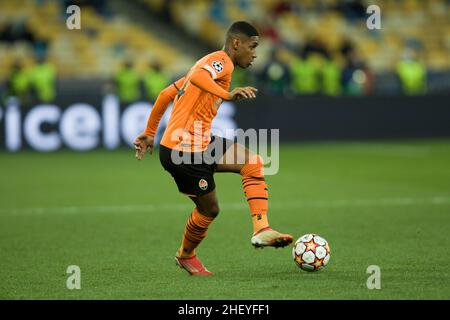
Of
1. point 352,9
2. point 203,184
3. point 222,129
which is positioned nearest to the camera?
point 203,184

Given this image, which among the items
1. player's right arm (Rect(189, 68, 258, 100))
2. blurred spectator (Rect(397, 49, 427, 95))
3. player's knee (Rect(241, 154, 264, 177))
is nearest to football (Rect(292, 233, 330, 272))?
player's knee (Rect(241, 154, 264, 177))

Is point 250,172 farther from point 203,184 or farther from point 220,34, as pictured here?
point 220,34

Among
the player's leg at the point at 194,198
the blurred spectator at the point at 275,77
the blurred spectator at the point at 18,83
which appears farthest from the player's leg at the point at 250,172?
the blurred spectator at the point at 275,77

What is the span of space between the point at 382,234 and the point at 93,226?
10.4 feet

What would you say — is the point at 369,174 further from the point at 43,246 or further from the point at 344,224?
the point at 43,246

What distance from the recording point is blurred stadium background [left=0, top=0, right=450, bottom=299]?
300 inches

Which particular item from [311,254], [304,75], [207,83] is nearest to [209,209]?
[311,254]

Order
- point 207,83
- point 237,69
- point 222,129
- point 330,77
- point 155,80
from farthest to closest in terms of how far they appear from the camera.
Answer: point 330,77 → point 155,80 → point 237,69 → point 222,129 → point 207,83

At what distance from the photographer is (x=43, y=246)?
9086 mm

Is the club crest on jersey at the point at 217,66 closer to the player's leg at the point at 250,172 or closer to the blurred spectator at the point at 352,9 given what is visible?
the player's leg at the point at 250,172

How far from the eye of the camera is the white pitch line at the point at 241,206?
39.0 feet

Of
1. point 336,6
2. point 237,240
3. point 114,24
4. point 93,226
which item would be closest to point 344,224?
point 237,240

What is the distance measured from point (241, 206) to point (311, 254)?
4975mm

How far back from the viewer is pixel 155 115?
25.1 ft
